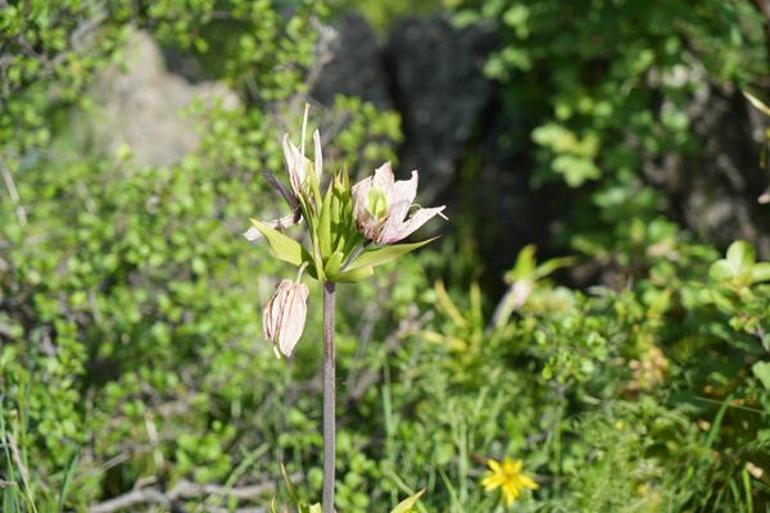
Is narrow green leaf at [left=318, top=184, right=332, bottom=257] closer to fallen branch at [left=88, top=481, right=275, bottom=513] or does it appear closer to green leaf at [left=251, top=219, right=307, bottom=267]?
green leaf at [left=251, top=219, right=307, bottom=267]

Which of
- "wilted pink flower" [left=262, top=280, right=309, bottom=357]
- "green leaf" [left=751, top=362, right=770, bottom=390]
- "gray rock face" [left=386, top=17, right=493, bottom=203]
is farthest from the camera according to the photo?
"gray rock face" [left=386, top=17, right=493, bottom=203]

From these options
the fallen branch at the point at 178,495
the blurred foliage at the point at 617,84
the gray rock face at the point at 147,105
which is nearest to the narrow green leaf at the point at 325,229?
the fallen branch at the point at 178,495

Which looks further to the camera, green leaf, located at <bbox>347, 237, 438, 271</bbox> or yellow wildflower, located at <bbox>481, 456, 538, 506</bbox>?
yellow wildflower, located at <bbox>481, 456, 538, 506</bbox>

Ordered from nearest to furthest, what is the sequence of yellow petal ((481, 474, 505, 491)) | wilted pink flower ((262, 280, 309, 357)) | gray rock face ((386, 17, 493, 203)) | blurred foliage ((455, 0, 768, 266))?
wilted pink flower ((262, 280, 309, 357))
yellow petal ((481, 474, 505, 491))
blurred foliage ((455, 0, 768, 266))
gray rock face ((386, 17, 493, 203))

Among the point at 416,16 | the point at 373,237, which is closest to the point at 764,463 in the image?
Result: the point at 373,237

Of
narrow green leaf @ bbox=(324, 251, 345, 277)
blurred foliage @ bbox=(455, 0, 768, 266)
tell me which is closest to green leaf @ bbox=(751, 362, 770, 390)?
narrow green leaf @ bbox=(324, 251, 345, 277)

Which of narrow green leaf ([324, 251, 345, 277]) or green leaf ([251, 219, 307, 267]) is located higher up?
green leaf ([251, 219, 307, 267])

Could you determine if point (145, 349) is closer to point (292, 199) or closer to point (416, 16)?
point (292, 199)
